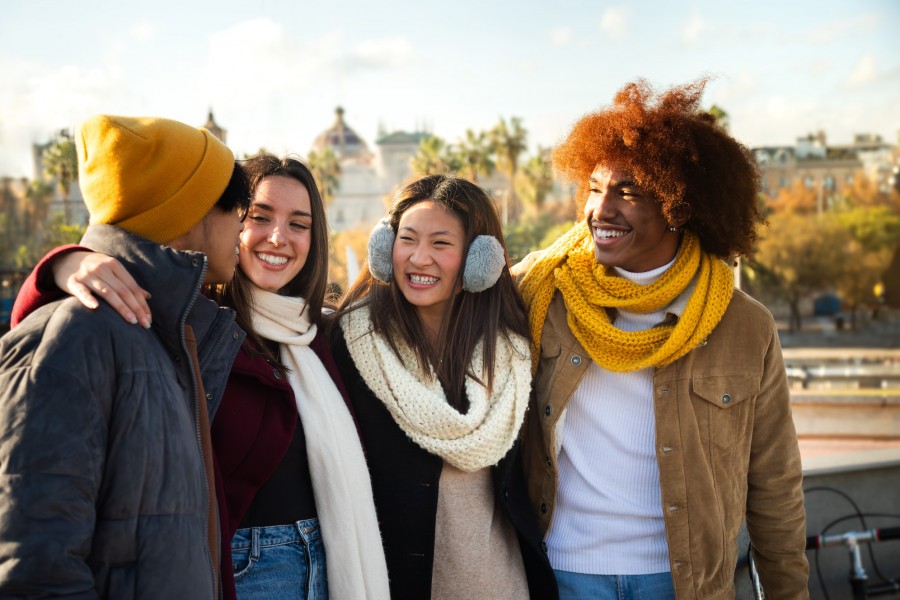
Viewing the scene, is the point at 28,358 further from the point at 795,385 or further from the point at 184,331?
the point at 795,385

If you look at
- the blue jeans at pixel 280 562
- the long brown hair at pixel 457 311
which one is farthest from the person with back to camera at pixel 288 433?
the long brown hair at pixel 457 311

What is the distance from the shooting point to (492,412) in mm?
2770

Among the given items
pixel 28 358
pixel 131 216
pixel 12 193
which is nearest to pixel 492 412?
pixel 131 216

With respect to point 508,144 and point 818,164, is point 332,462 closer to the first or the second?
point 508,144

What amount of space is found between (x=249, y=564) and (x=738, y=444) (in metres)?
1.71

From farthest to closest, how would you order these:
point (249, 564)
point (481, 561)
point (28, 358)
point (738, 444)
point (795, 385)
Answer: point (795, 385), point (738, 444), point (481, 561), point (249, 564), point (28, 358)

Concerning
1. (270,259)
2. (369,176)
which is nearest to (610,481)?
(270,259)

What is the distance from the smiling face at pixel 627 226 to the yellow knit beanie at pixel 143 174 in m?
1.53

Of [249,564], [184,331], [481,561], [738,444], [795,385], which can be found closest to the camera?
[184,331]

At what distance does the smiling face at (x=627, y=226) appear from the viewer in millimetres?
2975

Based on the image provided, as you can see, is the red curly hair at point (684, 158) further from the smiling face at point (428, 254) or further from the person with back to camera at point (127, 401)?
the person with back to camera at point (127, 401)

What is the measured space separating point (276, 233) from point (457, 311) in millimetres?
703

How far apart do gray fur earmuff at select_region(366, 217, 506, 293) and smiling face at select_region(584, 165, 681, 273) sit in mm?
384

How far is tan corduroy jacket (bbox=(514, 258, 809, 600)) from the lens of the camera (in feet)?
9.33
